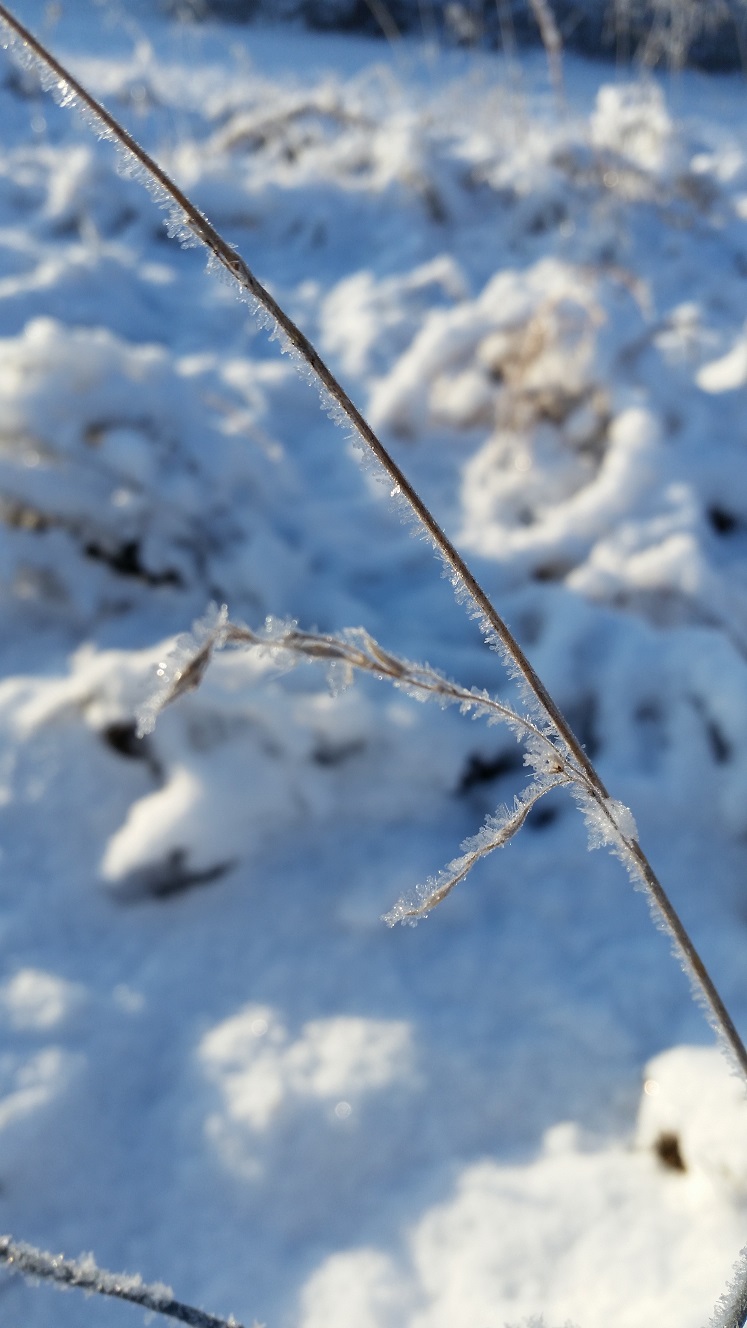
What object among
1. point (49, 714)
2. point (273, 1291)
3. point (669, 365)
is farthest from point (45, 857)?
point (669, 365)

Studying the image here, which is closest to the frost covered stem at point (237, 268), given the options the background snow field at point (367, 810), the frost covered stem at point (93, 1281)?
the background snow field at point (367, 810)

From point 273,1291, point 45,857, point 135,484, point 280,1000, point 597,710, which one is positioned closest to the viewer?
point 273,1291

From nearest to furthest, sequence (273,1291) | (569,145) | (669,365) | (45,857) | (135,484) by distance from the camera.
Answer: (273,1291)
(45,857)
(135,484)
(669,365)
(569,145)

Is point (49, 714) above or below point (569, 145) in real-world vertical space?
below

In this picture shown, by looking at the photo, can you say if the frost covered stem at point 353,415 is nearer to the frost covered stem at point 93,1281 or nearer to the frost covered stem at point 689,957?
the frost covered stem at point 689,957

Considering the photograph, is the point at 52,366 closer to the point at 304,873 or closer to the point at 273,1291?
the point at 304,873

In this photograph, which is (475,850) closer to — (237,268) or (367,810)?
(237,268)

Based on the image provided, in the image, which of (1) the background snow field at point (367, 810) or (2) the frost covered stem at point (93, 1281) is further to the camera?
(1) the background snow field at point (367, 810)
